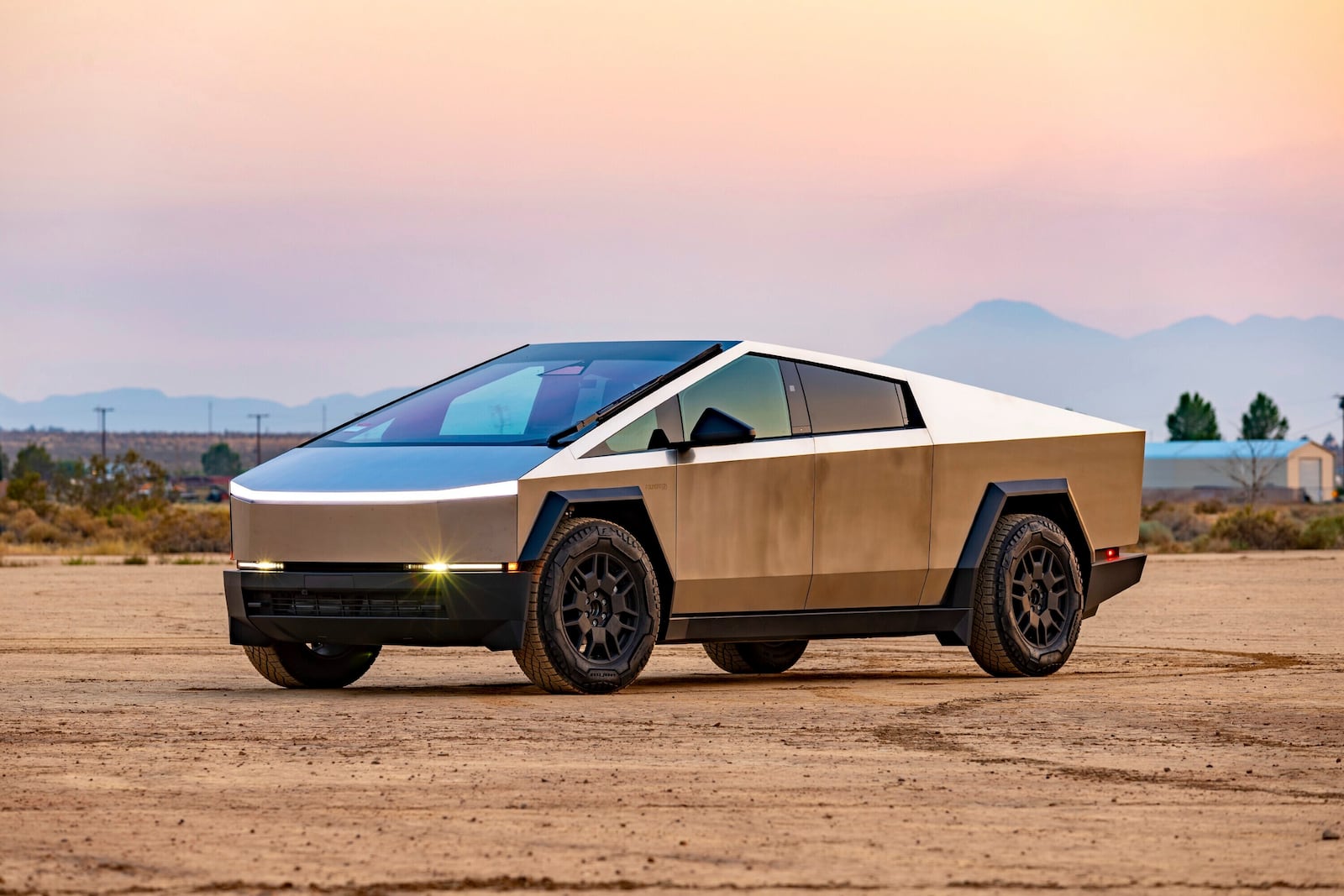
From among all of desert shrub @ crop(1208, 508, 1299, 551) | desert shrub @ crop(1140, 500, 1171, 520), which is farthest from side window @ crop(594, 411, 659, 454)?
desert shrub @ crop(1140, 500, 1171, 520)

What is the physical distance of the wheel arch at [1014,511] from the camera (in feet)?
41.0

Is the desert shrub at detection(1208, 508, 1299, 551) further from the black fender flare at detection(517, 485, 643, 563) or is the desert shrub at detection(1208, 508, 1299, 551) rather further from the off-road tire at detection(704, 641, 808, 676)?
the black fender flare at detection(517, 485, 643, 563)

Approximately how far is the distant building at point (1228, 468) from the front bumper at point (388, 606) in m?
132

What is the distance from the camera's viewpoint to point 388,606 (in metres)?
10.6

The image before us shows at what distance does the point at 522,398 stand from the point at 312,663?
6.25 feet

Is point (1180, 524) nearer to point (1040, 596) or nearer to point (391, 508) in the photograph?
point (1040, 596)

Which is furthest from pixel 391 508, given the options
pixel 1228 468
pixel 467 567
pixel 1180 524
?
pixel 1228 468

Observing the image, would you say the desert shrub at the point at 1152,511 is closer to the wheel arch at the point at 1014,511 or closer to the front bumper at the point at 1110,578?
the front bumper at the point at 1110,578

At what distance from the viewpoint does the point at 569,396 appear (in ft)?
38.0

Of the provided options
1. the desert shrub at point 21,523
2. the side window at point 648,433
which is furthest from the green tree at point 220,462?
the side window at point 648,433

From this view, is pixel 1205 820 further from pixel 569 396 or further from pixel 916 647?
pixel 916 647

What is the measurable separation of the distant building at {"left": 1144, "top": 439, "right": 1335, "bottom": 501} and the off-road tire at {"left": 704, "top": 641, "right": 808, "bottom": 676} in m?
128

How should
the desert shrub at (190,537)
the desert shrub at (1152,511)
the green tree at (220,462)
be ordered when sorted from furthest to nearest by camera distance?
the green tree at (220,462), the desert shrub at (1152,511), the desert shrub at (190,537)

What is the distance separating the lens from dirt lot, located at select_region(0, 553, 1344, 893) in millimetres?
6262
